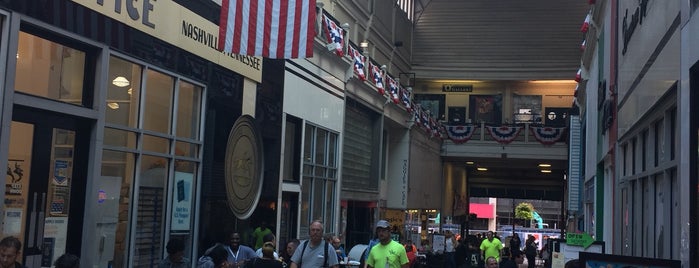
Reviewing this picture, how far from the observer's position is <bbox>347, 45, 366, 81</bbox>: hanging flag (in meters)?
A: 21.6

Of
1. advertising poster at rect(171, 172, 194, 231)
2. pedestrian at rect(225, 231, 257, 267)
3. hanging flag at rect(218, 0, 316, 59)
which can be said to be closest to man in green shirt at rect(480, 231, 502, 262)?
pedestrian at rect(225, 231, 257, 267)

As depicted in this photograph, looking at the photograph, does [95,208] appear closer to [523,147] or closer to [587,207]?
[587,207]

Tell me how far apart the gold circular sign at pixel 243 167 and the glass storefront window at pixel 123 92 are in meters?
2.67

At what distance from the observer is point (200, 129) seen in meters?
13.7

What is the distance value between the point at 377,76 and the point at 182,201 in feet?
40.7

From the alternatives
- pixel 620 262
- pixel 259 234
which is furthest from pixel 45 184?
pixel 620 262

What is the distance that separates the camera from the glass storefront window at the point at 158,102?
12133 millimetres

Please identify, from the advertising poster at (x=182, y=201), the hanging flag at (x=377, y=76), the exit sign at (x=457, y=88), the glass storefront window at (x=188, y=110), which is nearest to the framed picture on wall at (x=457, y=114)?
A: the exit sign at (x=457, y=88)

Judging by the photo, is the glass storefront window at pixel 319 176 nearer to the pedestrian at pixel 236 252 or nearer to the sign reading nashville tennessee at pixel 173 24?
the sign reading nashville tennessee at pixel 173 24

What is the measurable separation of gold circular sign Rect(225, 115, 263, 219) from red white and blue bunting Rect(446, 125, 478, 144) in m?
24.4

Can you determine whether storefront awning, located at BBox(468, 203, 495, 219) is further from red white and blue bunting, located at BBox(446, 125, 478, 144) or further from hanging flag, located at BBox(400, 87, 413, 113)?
hanging flag, located at BBox(400, 87, 413, 113)

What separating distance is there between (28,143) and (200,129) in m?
4.34

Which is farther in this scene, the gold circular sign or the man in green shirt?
the man in green shirt

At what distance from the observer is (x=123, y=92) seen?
11.5m
